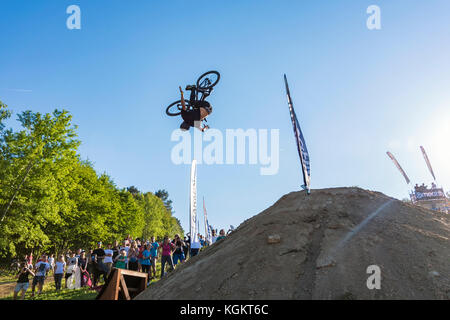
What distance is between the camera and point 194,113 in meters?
16.5

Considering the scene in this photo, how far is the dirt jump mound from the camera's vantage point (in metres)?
4.70

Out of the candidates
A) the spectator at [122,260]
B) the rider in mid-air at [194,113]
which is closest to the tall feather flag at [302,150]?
the rider in mid-air at [194,113]

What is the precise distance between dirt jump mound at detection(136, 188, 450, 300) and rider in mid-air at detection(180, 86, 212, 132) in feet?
31.5

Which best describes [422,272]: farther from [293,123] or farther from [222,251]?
[293,123]

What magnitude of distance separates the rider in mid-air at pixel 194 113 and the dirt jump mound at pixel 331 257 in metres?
9.60

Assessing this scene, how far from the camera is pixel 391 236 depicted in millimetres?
6199

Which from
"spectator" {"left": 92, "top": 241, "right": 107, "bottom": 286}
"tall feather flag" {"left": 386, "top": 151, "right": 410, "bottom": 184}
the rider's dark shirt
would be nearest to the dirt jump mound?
"spectator" {"left": 92, "top": 241, "right": 107, "bottom": 286}

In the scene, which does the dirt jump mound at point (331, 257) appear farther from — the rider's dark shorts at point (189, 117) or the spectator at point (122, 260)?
the rider's dark shorts at point (189, 117)

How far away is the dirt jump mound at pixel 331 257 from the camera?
4.70m

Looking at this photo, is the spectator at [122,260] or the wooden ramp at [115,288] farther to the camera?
the spectator at [122,260]

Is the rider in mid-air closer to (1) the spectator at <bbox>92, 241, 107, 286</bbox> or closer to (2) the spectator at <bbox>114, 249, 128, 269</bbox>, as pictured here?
(2) the spectator at <bbox>114, 249, 128, 269</bbox>

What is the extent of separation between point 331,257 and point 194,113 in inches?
498
